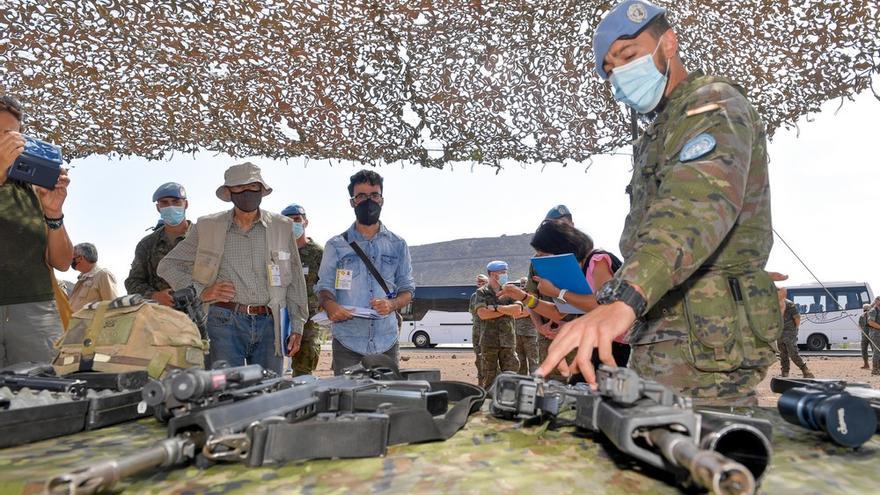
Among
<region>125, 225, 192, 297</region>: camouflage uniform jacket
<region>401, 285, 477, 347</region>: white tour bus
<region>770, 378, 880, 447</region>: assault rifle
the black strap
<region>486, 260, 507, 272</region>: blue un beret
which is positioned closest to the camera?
<region>770, 378, 880, 447</region>: assault rifle

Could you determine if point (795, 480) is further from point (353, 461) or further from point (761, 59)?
point (761, 59)

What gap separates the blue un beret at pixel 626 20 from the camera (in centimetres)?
189

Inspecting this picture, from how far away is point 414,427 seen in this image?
1257 mm

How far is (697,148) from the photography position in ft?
4.93

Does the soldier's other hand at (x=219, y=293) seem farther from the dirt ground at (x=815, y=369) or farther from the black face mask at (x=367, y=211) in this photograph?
the dirt ground at (x=815, y=369)

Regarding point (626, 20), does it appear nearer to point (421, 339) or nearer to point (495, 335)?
point (495, 335)

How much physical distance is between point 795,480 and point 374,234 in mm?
3577

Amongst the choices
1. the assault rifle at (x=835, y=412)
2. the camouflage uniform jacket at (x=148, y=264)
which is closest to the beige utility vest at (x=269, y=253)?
the camouflage uniform jacket at (x=148, y=264)

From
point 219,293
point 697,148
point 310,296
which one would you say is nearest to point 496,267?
point 310,296

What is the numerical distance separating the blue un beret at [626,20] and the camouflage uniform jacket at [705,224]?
0.24m

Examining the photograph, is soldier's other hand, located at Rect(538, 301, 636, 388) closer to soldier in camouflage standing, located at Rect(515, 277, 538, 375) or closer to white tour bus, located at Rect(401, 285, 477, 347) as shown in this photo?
soldier in camouflage standing, located at Rect(515, 277, 538, 375)

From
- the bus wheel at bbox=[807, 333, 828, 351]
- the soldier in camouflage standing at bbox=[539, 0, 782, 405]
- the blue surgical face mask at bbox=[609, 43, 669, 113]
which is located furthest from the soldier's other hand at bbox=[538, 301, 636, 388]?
the bus wheel at bbox=[807, 333, 828, 351]

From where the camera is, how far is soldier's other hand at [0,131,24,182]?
8.23 feet

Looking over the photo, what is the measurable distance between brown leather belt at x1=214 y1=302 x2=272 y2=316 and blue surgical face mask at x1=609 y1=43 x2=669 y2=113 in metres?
2.81
